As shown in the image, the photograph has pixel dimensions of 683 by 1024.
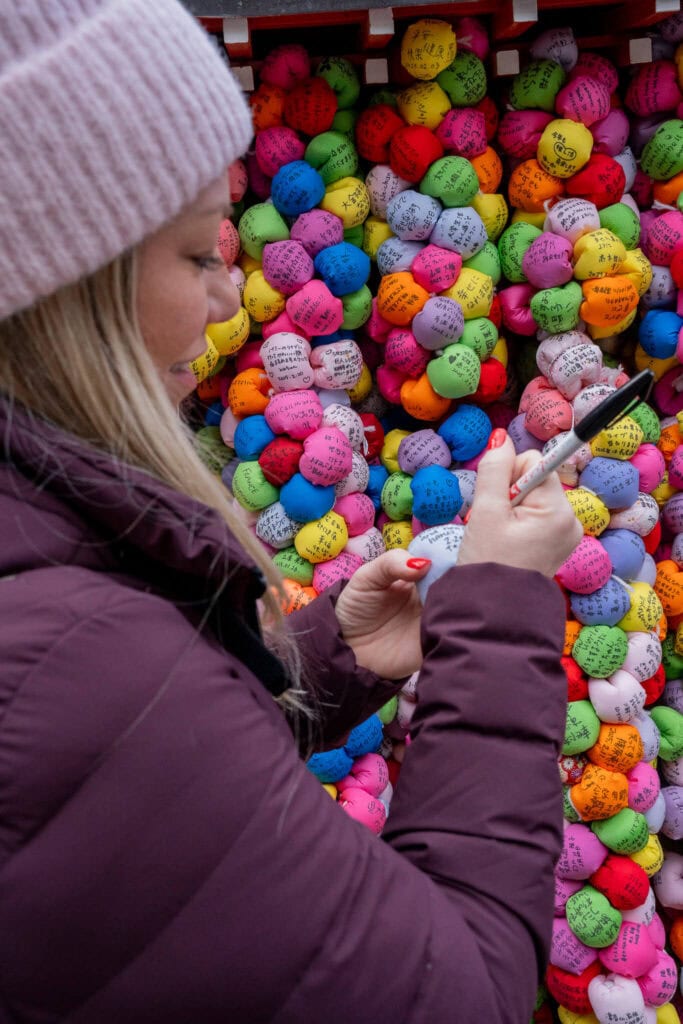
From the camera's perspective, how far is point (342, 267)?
144 centimetres

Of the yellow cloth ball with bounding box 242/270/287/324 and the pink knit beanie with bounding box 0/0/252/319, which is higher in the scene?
the pink knit beanie with bounding box 0/0/252/319

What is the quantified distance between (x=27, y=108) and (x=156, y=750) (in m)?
0.38

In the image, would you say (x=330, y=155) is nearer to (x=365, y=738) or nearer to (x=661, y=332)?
(x=661, y=332)

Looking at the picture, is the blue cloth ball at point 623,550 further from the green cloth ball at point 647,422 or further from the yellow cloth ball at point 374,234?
the yellow cloth ball at point 374,234

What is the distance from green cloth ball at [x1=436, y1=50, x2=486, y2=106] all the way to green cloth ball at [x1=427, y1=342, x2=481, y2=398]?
39 centimetres

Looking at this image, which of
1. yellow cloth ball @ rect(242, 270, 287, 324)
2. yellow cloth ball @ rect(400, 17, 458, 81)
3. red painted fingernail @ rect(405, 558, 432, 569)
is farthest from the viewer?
yellow cloth ball @ rect(242, 270, 287, 324)

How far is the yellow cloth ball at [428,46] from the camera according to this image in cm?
137

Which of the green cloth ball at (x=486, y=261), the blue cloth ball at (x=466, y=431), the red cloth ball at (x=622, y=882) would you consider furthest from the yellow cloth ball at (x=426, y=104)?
the red cloth ball at (x=622, y=882)

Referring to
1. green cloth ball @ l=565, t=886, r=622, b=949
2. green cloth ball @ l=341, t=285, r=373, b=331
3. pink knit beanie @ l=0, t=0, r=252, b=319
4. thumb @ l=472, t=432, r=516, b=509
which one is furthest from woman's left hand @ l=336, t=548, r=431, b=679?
green cloth ball @ l=565, t=886, r=622, b=949

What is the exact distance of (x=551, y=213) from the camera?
57.7 inches

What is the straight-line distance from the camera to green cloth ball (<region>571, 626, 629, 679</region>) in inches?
57.2

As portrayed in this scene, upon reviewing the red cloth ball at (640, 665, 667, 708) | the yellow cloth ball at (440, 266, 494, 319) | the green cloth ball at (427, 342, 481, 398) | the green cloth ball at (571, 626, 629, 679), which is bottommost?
the red cloth ball at (640, 665, 667, 708)

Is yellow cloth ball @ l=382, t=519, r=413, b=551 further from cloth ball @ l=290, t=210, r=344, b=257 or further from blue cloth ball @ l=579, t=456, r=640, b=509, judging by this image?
cloth ball @ l=290, t=210, r=344, b=257

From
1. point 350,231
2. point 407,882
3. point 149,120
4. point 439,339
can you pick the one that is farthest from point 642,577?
point 149,120
